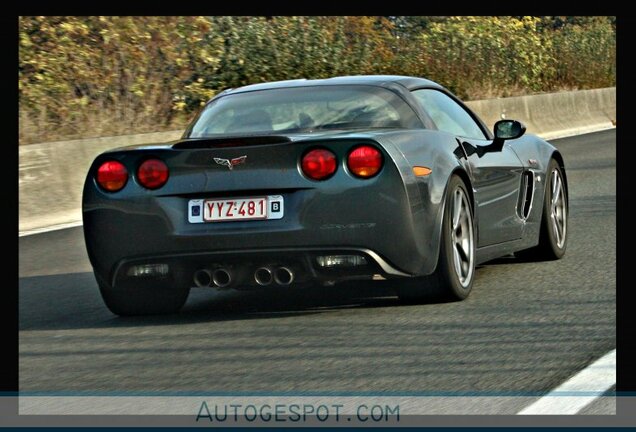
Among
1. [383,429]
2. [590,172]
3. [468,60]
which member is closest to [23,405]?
[383,429]

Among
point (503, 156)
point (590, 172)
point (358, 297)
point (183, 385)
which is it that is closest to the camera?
point (183, 385)

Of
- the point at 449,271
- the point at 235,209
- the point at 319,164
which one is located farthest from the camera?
the point at 449,271

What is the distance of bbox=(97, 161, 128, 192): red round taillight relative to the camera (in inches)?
321

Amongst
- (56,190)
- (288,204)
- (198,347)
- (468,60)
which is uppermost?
(288,204)

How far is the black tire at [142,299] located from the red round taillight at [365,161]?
1285mm

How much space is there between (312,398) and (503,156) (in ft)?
13.3

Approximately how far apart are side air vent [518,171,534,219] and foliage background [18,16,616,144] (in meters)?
9.24

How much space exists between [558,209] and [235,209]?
11.4 feet

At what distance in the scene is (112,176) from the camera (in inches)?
322

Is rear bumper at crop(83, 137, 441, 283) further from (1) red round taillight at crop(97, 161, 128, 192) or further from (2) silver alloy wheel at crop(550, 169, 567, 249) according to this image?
(2) silver alloy wheel at crop(550, 169, 567, 249)

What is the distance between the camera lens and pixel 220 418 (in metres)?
5.69

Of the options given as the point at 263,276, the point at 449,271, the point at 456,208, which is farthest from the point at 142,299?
the point at 456,208

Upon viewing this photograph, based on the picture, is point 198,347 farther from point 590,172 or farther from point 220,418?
point 590,172

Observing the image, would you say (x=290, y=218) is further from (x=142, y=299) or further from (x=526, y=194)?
(x=526, y=194)
